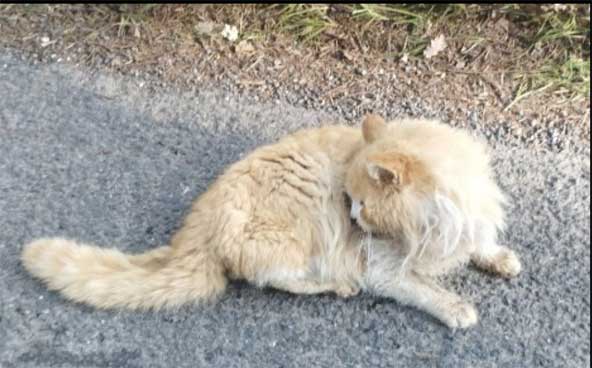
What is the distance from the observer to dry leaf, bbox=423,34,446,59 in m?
4.87

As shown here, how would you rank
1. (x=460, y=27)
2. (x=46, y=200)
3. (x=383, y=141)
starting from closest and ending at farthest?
(x=383, y=141) → (x=46, y=200) → (x=460, y=27)

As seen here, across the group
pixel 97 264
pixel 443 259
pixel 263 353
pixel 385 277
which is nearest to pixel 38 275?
pixel 97 264

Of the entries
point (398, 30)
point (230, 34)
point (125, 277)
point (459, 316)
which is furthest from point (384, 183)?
point (230, 34)

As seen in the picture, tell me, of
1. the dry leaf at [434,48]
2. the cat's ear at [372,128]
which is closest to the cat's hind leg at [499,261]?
the cat's ear at [372,128]

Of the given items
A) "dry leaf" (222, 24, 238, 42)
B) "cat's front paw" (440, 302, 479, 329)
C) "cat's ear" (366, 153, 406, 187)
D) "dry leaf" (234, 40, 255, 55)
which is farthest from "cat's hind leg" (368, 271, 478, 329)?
"dry leaf" (222, 24, 238, 42)

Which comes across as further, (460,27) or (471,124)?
(460,27)

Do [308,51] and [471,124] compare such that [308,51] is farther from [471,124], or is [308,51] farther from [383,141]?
[383,141]

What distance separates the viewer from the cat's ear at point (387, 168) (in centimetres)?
296

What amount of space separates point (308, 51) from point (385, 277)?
2.15 m

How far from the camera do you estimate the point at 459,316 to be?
3398 millimetres

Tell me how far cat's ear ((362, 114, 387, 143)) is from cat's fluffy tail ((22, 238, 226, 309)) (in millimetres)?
975

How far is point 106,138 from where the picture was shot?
4.47 m

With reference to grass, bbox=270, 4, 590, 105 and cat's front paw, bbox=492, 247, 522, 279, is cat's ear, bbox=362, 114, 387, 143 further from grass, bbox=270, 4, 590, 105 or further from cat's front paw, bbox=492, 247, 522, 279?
grass, bbox=270, 4, 590, 105

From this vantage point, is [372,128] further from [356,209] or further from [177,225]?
[177,225]
